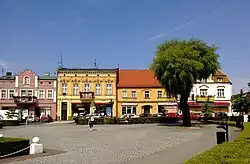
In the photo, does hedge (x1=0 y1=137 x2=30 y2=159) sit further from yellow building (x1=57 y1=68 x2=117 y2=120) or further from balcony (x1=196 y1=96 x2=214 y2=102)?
balcony (x1=196 y1=96 x2=214 y2=102)

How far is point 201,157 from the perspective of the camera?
918 centimetres

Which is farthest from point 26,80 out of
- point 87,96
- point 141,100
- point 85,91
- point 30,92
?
point 141,100

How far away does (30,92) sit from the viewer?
217 feet

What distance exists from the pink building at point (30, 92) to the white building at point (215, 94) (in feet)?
83.5

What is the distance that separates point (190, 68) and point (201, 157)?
2932 cm

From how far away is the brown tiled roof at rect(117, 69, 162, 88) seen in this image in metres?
67.4

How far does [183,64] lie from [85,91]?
31516mm

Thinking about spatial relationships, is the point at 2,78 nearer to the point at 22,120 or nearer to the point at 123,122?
the point at 22,120

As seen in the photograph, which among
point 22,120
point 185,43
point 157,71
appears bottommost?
point 22,120

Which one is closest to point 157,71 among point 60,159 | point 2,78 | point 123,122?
point 123,122

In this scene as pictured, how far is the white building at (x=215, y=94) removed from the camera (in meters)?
67.1

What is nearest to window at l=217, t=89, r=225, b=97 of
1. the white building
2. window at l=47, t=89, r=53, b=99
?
the white building

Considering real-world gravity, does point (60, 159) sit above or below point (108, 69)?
below

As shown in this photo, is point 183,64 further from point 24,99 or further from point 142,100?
point 24,99
